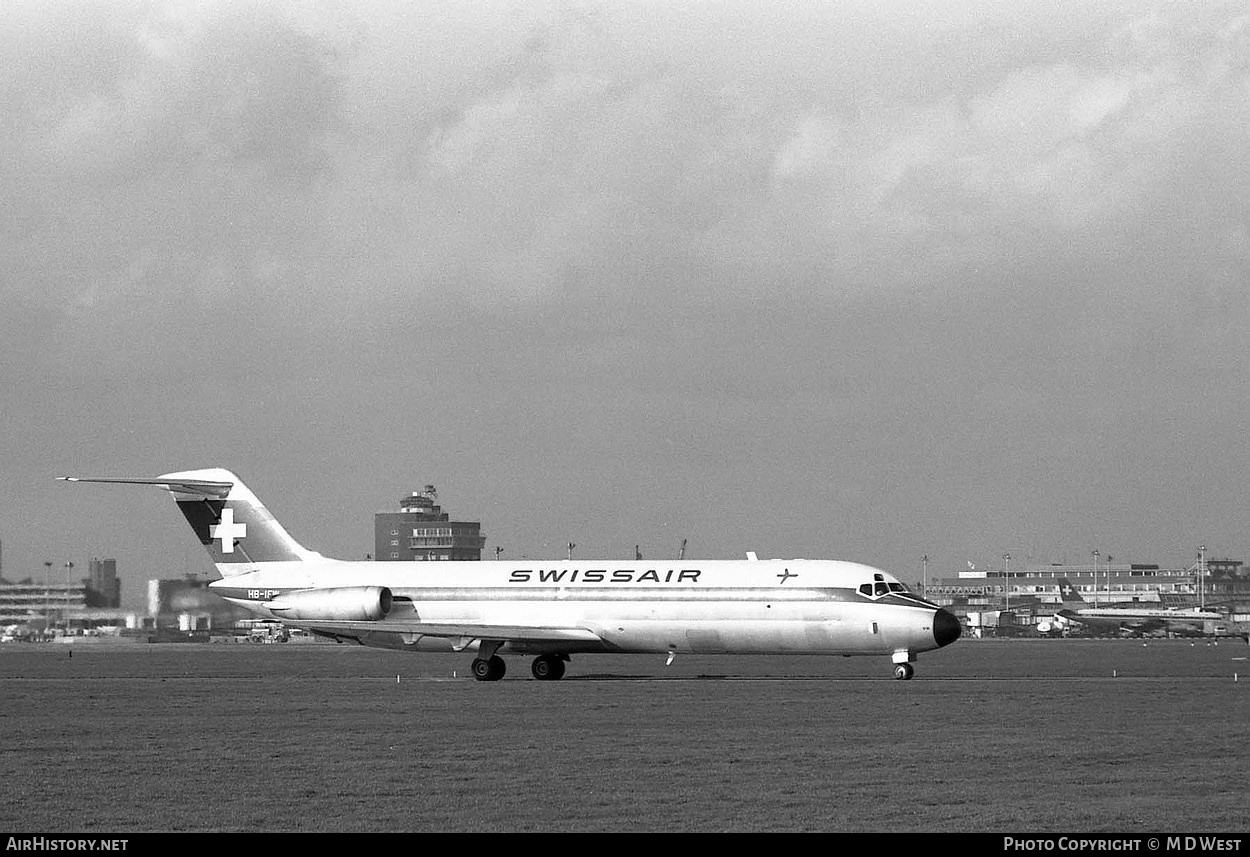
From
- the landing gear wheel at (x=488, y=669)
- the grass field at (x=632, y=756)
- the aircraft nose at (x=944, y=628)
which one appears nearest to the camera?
the grass field at (x=632, y=756)

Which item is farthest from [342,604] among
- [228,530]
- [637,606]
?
[637,606]

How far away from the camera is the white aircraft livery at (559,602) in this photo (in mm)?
53188

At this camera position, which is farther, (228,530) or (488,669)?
(228,530)

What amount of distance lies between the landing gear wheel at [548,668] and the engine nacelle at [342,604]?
5593mm

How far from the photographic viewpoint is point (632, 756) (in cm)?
2667

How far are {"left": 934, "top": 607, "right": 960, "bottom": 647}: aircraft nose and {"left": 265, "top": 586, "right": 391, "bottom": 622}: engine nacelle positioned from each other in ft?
60.7

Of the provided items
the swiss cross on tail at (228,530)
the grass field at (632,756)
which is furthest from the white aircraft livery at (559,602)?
the grass field at (632,756)

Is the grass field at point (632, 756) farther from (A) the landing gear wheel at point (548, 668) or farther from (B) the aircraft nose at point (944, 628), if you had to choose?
(A) the landing gear wheel at point (548, 668)

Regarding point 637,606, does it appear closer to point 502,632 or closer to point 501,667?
point 502,632

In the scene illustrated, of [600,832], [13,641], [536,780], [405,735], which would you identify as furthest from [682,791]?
[13,641]

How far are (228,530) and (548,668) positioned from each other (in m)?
13.9

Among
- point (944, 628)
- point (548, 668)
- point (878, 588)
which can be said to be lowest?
point (548, 668)

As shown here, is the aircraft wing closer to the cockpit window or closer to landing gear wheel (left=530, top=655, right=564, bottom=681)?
landing gear wheel (left=530, top=655, right=564, bottom=681)

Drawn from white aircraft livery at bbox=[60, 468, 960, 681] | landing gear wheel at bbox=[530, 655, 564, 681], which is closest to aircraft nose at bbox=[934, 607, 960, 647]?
white aircraft livery at bbox=[60, 468, 960, 681]
